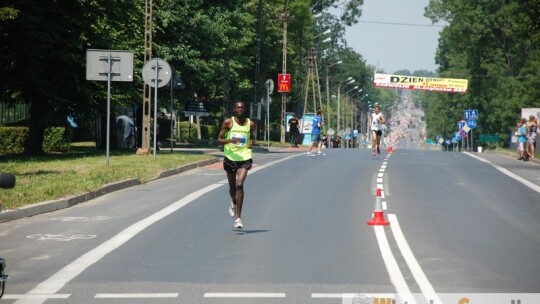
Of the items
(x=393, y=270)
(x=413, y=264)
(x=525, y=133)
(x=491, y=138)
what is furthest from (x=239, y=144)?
(x=491, y=138)

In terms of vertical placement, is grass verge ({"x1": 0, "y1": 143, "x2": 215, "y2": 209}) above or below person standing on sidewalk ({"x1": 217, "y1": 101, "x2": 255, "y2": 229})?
below

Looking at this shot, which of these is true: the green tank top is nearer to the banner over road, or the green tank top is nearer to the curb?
the curb

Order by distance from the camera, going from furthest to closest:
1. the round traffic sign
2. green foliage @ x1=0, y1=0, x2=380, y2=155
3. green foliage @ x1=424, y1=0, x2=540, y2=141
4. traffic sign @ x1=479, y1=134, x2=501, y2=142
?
traffic sign @ x1=479, y1=134, x2=501, y2=142 < green foliage @ x1=424, y1=0, x2=540, y2=141 < green foliage @ x1=0, y1=0, x2=380, y2=155 < the round traffic sign

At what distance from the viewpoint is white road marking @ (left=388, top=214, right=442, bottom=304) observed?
366 inches

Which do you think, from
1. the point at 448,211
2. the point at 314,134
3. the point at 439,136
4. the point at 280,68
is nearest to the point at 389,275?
the point at 448,211

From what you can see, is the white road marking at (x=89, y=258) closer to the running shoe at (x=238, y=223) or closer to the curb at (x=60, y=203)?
the running shoe at (x=238, y=223)

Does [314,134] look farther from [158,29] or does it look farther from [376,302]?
[376,302]

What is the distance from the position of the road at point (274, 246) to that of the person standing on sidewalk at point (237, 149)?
50 centimetres

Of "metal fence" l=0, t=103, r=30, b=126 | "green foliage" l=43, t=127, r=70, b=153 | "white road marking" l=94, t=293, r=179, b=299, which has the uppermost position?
"metal fence" l=0, t=103, r=30, b=126

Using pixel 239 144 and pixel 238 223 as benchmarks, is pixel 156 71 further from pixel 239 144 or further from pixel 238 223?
pixel 238 223

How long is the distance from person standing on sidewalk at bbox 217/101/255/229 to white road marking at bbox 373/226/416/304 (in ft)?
6.77

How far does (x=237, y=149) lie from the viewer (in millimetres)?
14742

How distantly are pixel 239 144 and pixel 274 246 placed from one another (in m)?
2.39

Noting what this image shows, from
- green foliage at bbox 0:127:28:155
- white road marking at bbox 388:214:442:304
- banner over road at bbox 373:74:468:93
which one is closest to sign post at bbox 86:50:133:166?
white road marking at bbox 388:214:442:304
